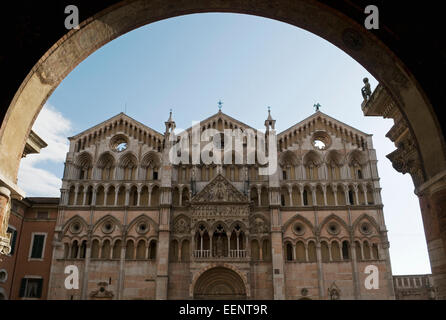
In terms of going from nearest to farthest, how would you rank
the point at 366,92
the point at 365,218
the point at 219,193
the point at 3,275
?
the point at 366,92 → the point at 3,275 → the point at 365,218 → the point at 219,193

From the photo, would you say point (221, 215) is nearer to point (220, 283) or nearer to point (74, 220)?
point (220, 283)

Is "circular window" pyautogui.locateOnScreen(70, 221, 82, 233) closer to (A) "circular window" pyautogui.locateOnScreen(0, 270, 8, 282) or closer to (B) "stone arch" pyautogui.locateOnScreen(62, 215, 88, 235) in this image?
(B) "stone arch" pyautogui.locateOnScreen(62, 215, 88, 235)

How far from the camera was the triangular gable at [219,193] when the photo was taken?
3344cm

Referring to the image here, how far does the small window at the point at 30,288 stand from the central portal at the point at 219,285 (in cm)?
1359

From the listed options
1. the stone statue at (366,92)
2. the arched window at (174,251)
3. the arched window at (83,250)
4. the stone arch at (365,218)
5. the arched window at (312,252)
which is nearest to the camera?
the stone statue at (366,92)

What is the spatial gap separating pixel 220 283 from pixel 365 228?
14010 mm

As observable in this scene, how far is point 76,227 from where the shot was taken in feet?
111

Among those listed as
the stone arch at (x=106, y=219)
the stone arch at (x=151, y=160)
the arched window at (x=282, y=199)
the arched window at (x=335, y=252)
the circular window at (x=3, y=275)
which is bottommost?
the circular window at (x=3, y=275)

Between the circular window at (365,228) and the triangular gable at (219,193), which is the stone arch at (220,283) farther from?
the circular window at (365,228)

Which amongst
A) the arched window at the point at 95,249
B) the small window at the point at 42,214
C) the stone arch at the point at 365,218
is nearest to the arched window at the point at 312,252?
the stone arch at the point at 365,218

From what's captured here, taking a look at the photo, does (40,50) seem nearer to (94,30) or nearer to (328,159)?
(94,30)

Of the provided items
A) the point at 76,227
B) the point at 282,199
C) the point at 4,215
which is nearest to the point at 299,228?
the point at 282,199
